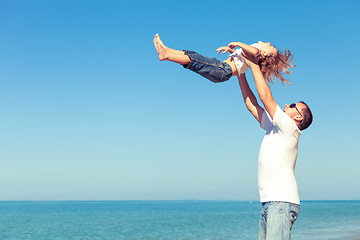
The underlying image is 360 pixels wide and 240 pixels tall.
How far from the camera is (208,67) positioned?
3.92 metres

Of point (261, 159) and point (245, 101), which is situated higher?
point (245, 101)

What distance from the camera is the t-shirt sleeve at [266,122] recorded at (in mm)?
4105

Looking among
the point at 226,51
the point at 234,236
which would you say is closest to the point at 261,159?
the point at 226,51

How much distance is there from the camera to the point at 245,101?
4.52 m

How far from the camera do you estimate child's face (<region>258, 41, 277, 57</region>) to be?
411cm

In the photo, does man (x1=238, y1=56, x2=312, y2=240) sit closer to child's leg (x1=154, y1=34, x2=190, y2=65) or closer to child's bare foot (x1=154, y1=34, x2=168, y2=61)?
child's leg (x1=154, y1=34, x2=190, y2=65)

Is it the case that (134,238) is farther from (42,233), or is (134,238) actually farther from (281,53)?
(281,53)

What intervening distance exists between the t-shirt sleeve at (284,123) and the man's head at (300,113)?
0.20 m

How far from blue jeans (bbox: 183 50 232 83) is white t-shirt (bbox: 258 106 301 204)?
2.02 ft

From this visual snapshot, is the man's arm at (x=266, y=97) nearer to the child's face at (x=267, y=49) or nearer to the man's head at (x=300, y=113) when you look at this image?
the man's head at (x=300, y=113)

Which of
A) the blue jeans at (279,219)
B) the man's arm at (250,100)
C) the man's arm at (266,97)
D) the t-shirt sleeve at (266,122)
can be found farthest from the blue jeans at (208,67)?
the blue jeans at (279,219)

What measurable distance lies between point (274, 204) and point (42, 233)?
3671 cm

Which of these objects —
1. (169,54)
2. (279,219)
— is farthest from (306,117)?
(169,54)

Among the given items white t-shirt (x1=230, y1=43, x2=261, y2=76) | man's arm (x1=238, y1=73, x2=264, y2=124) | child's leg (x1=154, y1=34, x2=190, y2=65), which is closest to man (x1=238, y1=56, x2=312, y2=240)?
white t-shirt (x1=230, y1=43, x2=261, y2=76)
